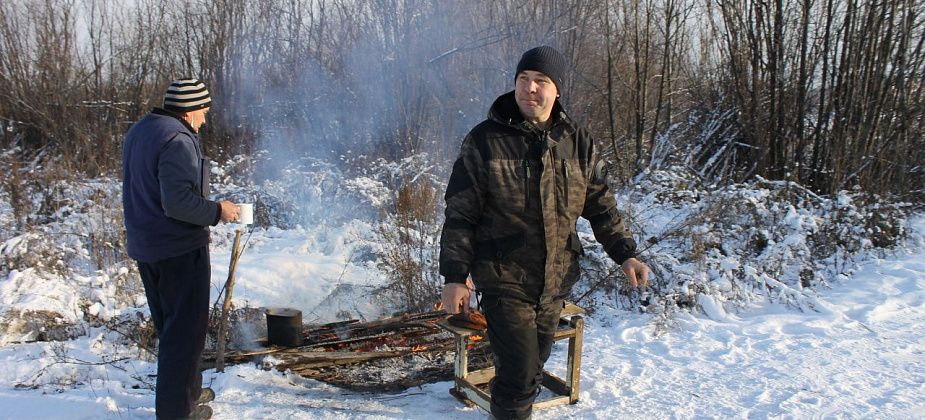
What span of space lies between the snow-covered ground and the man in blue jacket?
510 mm

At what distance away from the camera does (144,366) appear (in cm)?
Result: 398

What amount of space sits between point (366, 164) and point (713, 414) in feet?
27.9

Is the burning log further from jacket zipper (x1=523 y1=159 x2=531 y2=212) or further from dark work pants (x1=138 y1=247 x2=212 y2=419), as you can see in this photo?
jacket zipper (x1=523 y1=159 x2=531 y2=212)

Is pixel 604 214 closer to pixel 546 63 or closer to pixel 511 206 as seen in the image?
pixel 511 206

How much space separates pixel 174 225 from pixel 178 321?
0.47m

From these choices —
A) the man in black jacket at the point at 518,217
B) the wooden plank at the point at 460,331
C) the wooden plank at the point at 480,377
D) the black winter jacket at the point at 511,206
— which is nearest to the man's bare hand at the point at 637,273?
the man in black jacket at the point at 518,217

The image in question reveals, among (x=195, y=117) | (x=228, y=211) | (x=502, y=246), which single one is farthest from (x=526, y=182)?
(x=195, y=117)

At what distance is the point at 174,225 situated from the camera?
9.71ft

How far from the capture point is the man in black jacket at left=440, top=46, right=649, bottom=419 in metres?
2.71

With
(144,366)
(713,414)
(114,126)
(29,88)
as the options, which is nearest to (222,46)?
(114,126)

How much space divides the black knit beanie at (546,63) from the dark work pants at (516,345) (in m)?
1.01

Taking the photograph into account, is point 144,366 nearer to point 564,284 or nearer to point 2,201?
point 564,284

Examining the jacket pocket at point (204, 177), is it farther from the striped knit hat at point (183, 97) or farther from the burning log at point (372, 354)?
the burning log at point (372, 354)

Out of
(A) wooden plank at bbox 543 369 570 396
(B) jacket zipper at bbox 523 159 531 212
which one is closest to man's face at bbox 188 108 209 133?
(B) jacket zipper at bbox 523 159 531 212
